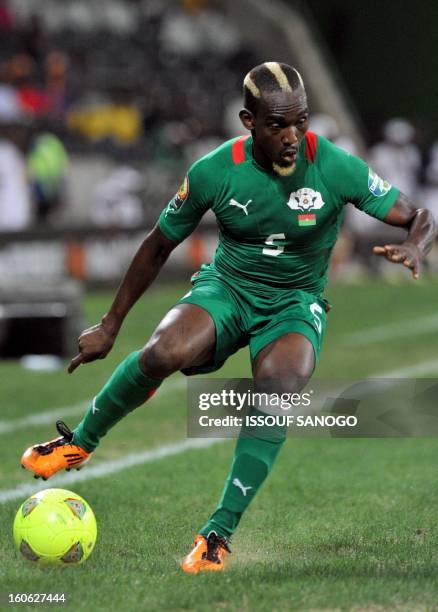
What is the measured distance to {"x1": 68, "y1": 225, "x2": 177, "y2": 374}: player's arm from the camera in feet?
18.3

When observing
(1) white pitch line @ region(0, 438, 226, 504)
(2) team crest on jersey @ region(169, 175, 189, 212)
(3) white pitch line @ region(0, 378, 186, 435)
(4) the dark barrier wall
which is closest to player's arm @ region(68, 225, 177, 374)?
(2) team crest on jersey @ region(169, 175, 189, 212)

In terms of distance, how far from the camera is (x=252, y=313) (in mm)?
5527

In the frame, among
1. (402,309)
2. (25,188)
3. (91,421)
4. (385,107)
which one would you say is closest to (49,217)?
(25,188)

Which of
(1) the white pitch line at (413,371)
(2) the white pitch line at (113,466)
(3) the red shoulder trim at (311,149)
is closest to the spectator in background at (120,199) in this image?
(1) the white pitch line at (413,371)

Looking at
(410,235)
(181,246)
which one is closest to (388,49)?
(181,246)

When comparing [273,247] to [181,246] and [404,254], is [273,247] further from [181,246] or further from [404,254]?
[181,246]

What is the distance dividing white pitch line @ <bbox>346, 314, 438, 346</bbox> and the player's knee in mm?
7001

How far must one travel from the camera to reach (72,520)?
5.08 meters

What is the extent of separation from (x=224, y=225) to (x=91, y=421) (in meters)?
1.08

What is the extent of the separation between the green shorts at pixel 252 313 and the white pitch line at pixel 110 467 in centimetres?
151

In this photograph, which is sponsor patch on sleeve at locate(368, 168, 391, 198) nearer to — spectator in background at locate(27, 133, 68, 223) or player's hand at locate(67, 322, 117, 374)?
player's hand at locate(67, 322, 117, 374)

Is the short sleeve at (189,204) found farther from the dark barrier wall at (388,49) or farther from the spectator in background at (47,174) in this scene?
the dark barrier wall at (388,49)

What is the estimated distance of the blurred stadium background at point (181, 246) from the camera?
5285 millimetres

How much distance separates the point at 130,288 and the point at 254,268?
575mm
